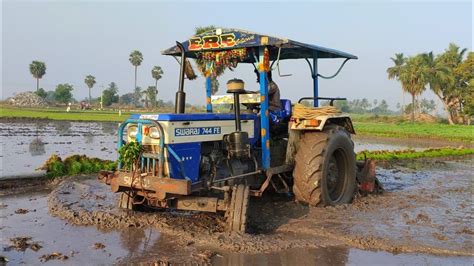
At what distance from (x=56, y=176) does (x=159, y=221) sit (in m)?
4.64

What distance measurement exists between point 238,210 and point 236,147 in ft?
3.34

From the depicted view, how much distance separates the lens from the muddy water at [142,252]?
15.2 ft

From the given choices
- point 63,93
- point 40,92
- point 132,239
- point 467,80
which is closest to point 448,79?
point 467,80

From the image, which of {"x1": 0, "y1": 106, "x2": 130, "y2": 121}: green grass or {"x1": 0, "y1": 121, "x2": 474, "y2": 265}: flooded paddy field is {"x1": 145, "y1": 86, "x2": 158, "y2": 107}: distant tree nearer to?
{"x1": 0, "y1": 106, "x2": 130, "y2": 121}: green grass

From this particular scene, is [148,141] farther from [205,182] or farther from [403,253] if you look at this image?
[403,253]

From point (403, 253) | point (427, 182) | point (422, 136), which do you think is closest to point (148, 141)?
point (403, 253)

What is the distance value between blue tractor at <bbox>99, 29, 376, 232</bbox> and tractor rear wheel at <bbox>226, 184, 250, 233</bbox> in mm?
12

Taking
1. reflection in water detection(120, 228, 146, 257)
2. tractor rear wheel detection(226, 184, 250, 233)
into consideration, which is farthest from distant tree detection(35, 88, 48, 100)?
tractor rear wheel detection(226, 184, 250, 233)

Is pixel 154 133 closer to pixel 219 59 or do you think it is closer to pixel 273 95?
pixel 219 59

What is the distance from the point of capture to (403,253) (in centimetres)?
509

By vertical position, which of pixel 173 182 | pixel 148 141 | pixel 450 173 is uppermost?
pixel 148 141

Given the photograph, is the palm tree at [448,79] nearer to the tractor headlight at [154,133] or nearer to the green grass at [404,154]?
the green grass at [404,154]

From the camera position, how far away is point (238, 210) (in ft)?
17.6

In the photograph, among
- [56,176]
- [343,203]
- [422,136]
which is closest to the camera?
[343,203]
